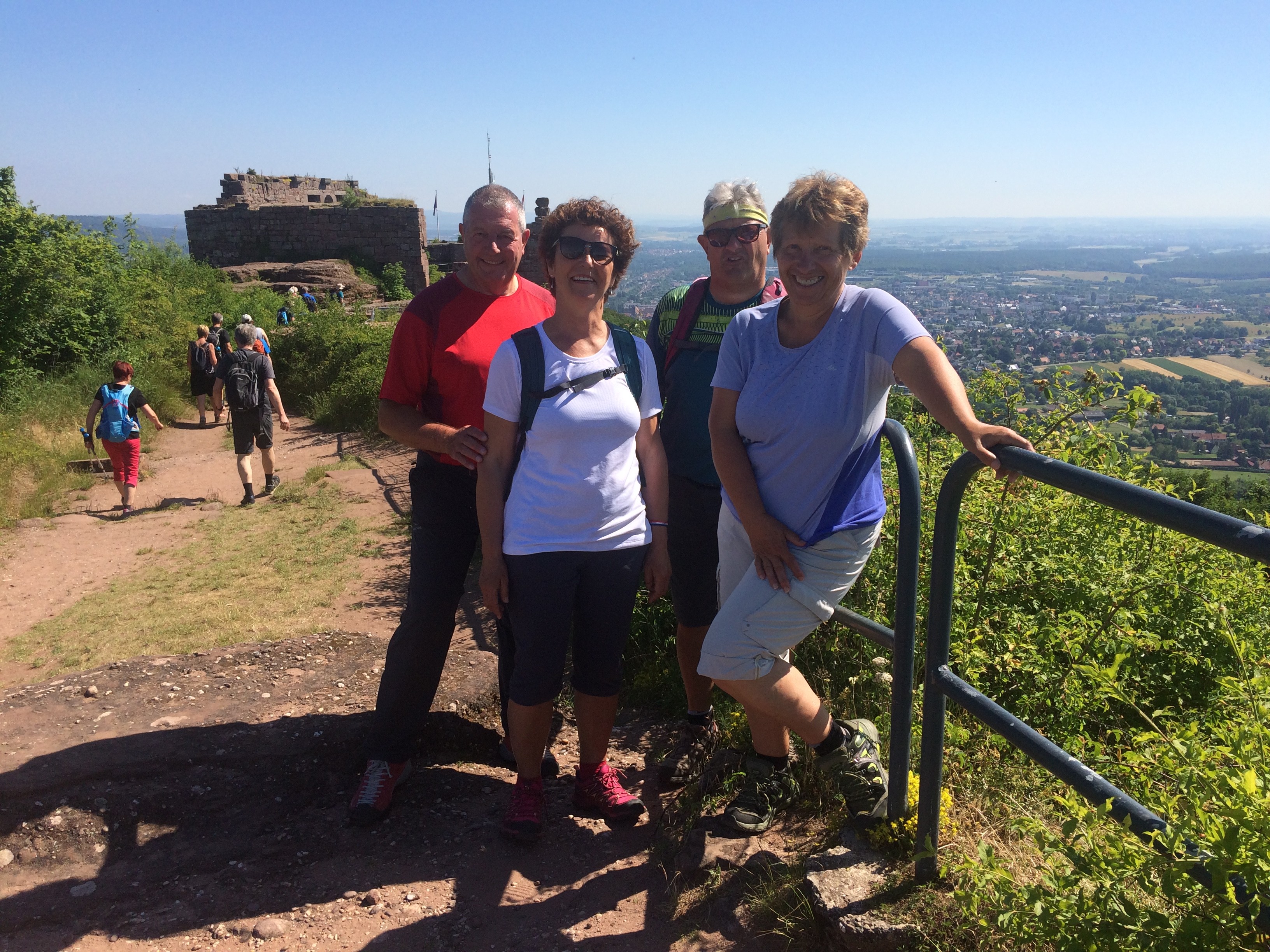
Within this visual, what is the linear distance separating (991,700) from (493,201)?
2.05 meters

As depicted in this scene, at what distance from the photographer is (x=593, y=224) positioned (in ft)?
8.50

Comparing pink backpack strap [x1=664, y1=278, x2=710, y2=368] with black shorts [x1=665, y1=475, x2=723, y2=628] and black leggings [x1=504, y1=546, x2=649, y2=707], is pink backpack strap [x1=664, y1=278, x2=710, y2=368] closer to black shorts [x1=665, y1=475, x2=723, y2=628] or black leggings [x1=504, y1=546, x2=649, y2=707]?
black shorts [x1=665, y1=475, x2=723, y2=628]

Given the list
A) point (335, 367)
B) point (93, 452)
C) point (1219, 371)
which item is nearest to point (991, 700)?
point (93, 452)

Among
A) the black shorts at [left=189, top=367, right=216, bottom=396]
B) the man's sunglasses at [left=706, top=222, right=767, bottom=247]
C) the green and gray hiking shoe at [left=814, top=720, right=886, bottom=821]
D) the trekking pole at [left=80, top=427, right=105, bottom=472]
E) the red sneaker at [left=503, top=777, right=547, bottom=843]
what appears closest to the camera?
the green and gray hiking shoe at [left=814, top=720, right=886, bottom=821]

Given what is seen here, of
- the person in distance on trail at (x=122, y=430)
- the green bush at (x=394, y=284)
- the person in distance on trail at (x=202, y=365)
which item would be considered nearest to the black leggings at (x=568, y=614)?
the person in distance on trail at (x=122, y=430)

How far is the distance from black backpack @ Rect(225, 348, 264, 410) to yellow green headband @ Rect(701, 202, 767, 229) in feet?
23.0

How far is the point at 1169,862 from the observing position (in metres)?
1.41

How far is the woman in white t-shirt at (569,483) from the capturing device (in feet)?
8.19

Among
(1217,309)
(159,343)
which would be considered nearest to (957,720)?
(159,343)

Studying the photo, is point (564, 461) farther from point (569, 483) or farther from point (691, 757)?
point (691, 757)

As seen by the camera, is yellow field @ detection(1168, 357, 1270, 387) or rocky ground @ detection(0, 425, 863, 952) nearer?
rocky ground @ detection(0, 425, 863, 952)

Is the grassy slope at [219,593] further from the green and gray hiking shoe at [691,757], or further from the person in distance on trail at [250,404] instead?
the green and gray hiking shoe at [691,757]

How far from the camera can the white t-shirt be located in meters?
2.49

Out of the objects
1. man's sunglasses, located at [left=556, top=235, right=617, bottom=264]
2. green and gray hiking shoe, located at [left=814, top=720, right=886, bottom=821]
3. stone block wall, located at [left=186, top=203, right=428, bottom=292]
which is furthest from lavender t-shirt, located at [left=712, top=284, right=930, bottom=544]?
stone block wall, located at [left=186, top=203, right=428, bottom=292]
